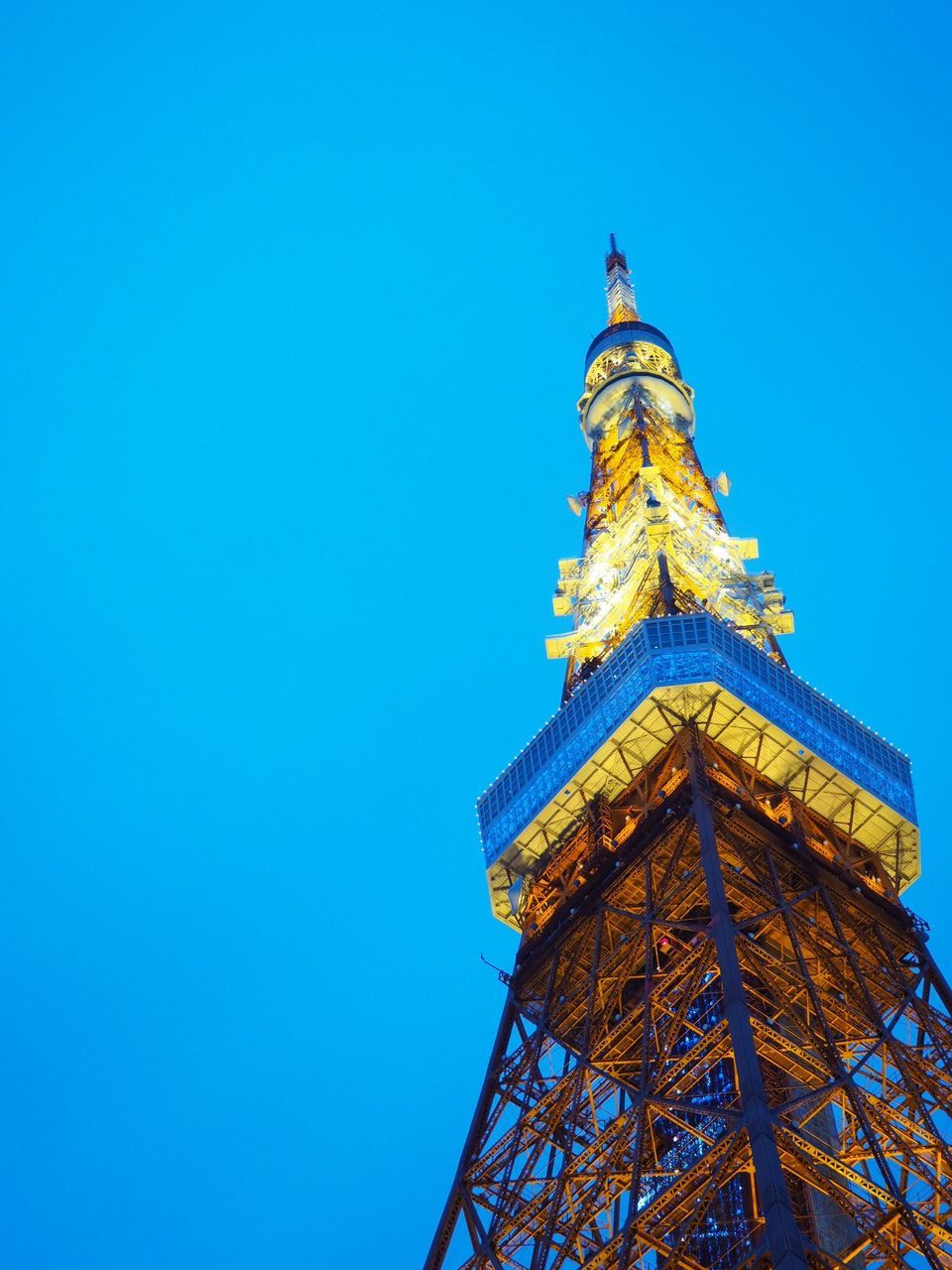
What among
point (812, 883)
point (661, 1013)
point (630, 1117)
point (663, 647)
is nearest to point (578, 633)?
point (663, 647)

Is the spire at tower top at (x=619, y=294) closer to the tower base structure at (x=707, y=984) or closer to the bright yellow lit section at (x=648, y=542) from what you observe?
the bright yellow lit section at (x=648, y=542)

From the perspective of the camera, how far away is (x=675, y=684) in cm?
4703

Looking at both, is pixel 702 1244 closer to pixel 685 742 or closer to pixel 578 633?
pixel 685 742

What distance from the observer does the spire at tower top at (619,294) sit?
83938 mm

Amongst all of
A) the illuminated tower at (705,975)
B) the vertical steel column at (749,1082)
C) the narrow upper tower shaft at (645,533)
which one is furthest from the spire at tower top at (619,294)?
the vertical steel column at (749,1082)

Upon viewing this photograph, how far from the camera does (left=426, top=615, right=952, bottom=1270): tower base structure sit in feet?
105

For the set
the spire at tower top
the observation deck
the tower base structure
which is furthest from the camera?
the spire at tower top

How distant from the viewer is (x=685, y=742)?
4631 cm

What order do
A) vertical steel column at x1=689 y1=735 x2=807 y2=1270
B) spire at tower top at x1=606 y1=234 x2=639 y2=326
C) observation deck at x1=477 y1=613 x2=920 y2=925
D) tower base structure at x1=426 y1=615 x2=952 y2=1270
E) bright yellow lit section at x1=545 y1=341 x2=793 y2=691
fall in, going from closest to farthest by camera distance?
vertical steel column at x1=689 y1=735 x2=807 y2=1270 → tower base structure at x1=426 y1=615 x2=952 y2=1270 → observation deck at x1=477 y1=613 x2=920 y2=925 → bright yellow lit section at x1=545 y1=341 x2=793 y2=691 → spire at tower top at x1=606 y1=234 x2=639 y2=326

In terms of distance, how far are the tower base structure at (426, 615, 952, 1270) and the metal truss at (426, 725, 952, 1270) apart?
0.24 ft

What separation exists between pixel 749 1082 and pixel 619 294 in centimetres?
5992

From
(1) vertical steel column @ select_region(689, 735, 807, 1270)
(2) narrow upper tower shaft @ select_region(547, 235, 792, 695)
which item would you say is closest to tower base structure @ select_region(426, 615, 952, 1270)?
(1) vertical steel column @ select_region(689, 735, 807, 1270)

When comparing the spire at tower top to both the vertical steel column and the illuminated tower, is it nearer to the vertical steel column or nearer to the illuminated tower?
the illuminated tower

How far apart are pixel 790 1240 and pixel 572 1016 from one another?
53.6ft
